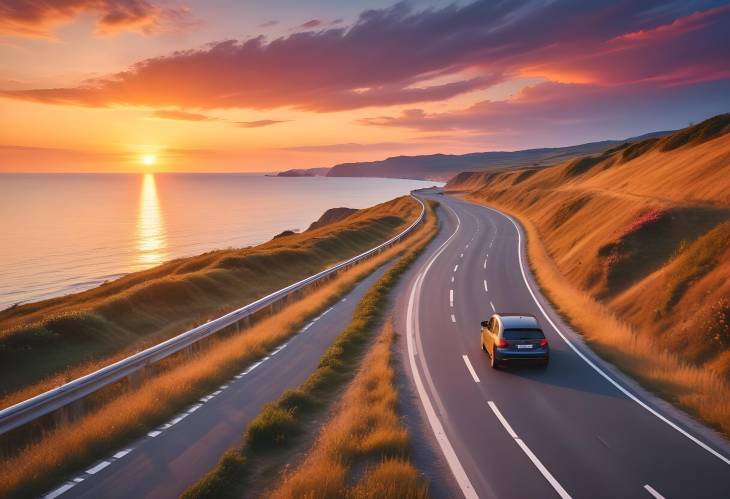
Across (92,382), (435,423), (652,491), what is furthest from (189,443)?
(652,491)

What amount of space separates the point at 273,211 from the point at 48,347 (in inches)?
5734

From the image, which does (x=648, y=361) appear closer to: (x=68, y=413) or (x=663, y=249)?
(x=663, y=249)

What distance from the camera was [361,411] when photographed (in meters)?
11.5

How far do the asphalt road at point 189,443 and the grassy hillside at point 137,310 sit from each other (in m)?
10.4

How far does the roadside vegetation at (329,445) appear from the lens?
8203mm

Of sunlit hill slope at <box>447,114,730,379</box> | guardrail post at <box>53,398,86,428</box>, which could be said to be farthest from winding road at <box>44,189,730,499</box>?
sunlit hill slope at <box>447,114,730,379</box>

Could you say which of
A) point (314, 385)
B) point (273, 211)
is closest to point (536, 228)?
point (314, 385)

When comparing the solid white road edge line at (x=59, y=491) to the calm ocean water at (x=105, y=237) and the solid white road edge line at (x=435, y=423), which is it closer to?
the solid white road edge line at (x=435, y=423)

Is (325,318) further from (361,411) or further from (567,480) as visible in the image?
(567,480)

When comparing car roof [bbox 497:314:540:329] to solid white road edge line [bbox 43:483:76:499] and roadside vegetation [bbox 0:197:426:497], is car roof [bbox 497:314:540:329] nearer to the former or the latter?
roadside vegetation [bbox 0:197:426:497]

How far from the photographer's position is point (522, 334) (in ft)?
51.3

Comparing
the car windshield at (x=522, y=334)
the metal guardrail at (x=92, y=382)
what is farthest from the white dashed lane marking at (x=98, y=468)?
the car windshield at (x=522, y=334)

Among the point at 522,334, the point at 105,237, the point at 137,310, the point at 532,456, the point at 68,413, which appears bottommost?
the point at 105,237

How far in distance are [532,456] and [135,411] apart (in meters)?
8.55
